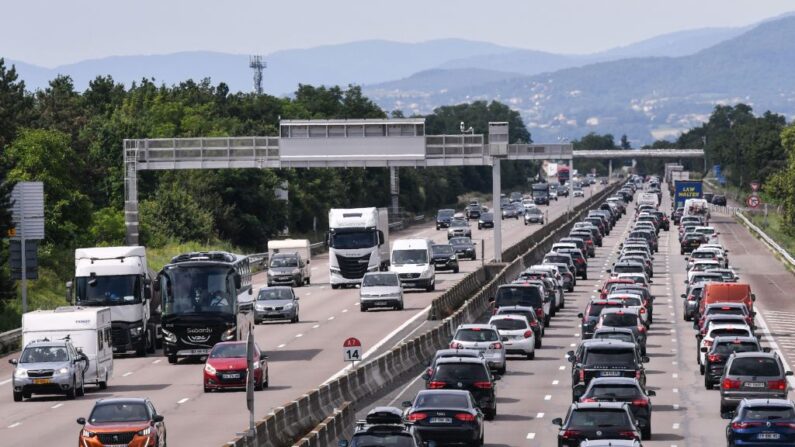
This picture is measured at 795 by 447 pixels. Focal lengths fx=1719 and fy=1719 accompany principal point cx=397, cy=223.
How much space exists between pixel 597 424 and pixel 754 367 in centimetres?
978

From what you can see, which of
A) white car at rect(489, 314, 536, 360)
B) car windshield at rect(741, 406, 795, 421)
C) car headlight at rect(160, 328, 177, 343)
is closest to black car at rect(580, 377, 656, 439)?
car windshield at rect(741, 406, 795, 421)

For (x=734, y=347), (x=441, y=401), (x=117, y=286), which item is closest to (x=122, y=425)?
(x=441, y=401)

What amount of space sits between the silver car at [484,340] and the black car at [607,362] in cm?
636

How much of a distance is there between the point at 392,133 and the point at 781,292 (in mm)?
23199

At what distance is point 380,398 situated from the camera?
40406 mm

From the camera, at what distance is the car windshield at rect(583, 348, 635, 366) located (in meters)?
37.7

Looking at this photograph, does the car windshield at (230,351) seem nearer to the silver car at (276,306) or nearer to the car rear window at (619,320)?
the car rear window at (619,320)

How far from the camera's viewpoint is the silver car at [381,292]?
2640 inches

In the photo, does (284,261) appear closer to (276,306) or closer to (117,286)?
(276,306)

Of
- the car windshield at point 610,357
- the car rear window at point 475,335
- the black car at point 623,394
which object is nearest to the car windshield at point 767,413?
the black car at point 623,394

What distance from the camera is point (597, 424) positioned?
27.9 metres

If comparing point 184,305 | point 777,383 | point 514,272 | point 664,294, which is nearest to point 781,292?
point 664,294

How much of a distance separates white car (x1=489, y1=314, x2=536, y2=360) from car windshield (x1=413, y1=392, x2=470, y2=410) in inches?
740

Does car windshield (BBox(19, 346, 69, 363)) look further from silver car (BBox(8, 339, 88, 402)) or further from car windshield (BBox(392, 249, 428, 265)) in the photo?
car windshield (BBox(392, 249, 428, 265))
